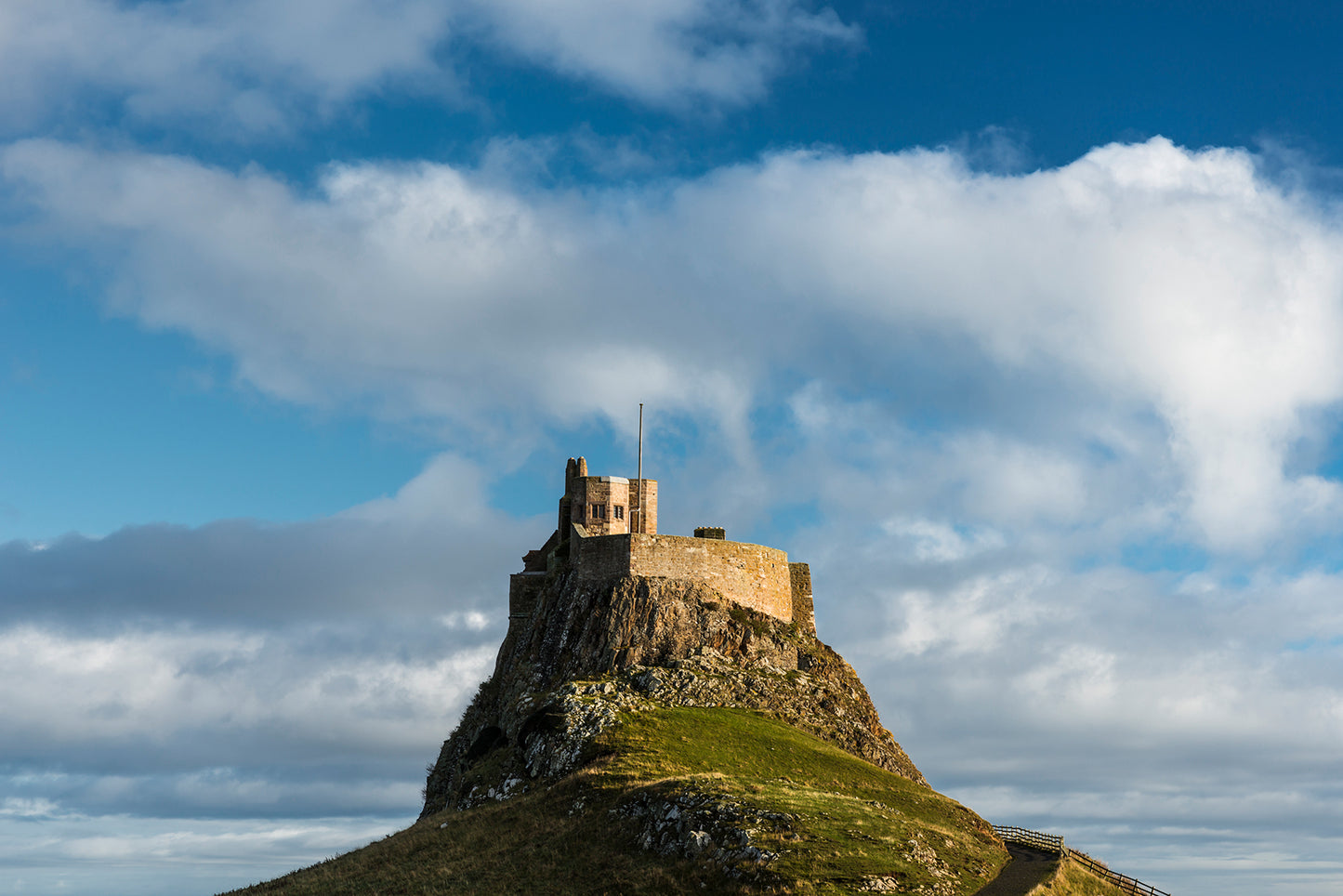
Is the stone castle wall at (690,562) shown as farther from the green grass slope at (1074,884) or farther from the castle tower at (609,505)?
the green grass slope at (1074,884)

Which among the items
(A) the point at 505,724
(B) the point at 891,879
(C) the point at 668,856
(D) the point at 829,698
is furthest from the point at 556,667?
(B) the point at 891,879

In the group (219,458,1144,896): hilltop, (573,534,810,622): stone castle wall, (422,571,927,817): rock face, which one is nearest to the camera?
(219,458,1144,896): hilltop

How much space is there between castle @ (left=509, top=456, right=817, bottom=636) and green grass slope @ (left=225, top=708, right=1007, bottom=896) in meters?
13.3

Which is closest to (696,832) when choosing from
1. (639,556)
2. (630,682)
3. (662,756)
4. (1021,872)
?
(662,756)

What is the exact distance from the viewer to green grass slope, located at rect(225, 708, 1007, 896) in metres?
45.8

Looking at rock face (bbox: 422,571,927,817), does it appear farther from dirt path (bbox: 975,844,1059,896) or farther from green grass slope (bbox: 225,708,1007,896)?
dirt path (bbox: 975,844,1059,896)

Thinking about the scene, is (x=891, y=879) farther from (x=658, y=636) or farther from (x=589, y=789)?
(x=658, y=636)

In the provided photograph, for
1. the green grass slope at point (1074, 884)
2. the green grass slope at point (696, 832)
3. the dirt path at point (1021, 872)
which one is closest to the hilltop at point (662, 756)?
the green grass slope at point (696, 832)

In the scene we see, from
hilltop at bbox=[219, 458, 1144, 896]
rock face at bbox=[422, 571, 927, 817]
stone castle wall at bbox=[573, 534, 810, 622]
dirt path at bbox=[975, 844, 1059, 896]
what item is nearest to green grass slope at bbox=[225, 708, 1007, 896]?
hilltop at bbox=[219, 458, 1144, 896]

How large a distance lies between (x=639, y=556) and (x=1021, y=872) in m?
32.8

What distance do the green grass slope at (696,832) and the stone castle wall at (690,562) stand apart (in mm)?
12736

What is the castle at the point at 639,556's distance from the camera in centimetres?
7788

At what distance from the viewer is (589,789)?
5684 centimetres

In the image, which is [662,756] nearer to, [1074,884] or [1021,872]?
[1021,872]
